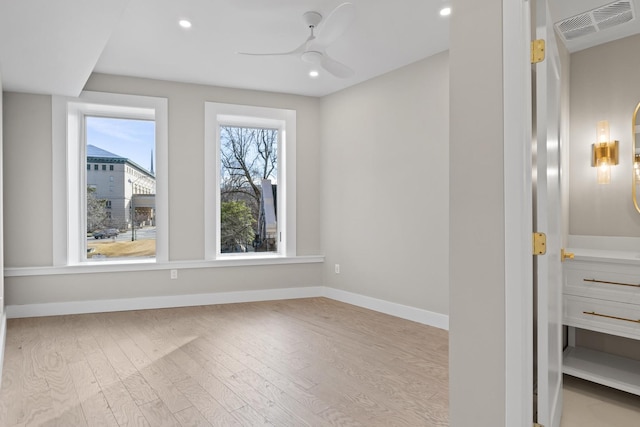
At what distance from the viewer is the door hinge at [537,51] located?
1620 millimetres

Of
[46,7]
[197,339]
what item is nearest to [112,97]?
[46,7]

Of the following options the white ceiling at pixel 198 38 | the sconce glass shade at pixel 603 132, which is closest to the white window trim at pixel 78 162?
the white ceiling at pixel 198 38

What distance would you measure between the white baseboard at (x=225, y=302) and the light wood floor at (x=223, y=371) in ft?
0.49

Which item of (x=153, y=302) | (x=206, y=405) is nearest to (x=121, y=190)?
(x=153, y=302)

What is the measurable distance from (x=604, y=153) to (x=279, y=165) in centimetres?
365

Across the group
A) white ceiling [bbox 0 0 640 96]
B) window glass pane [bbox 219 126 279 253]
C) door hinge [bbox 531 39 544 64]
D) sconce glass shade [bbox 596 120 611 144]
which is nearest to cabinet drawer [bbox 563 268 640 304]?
sconce glass shade [bbox 596 120 611 144]

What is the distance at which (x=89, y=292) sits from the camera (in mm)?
4590

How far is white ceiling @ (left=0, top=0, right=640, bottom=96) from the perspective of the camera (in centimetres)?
272

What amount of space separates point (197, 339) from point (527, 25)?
3354 millimetres

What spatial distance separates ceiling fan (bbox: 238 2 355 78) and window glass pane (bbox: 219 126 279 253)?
7.09 ft

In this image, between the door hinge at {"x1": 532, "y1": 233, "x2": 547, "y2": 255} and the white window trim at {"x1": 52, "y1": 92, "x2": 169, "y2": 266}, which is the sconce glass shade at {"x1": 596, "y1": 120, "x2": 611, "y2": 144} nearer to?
the door hinge at {"x1": 532, "y1": 233, "x2": 547, "y2": 255}

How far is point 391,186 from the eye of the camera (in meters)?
4.58

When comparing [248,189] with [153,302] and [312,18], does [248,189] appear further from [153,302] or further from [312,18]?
[312,18]

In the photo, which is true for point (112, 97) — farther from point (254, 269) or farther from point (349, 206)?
point (349, 206)
